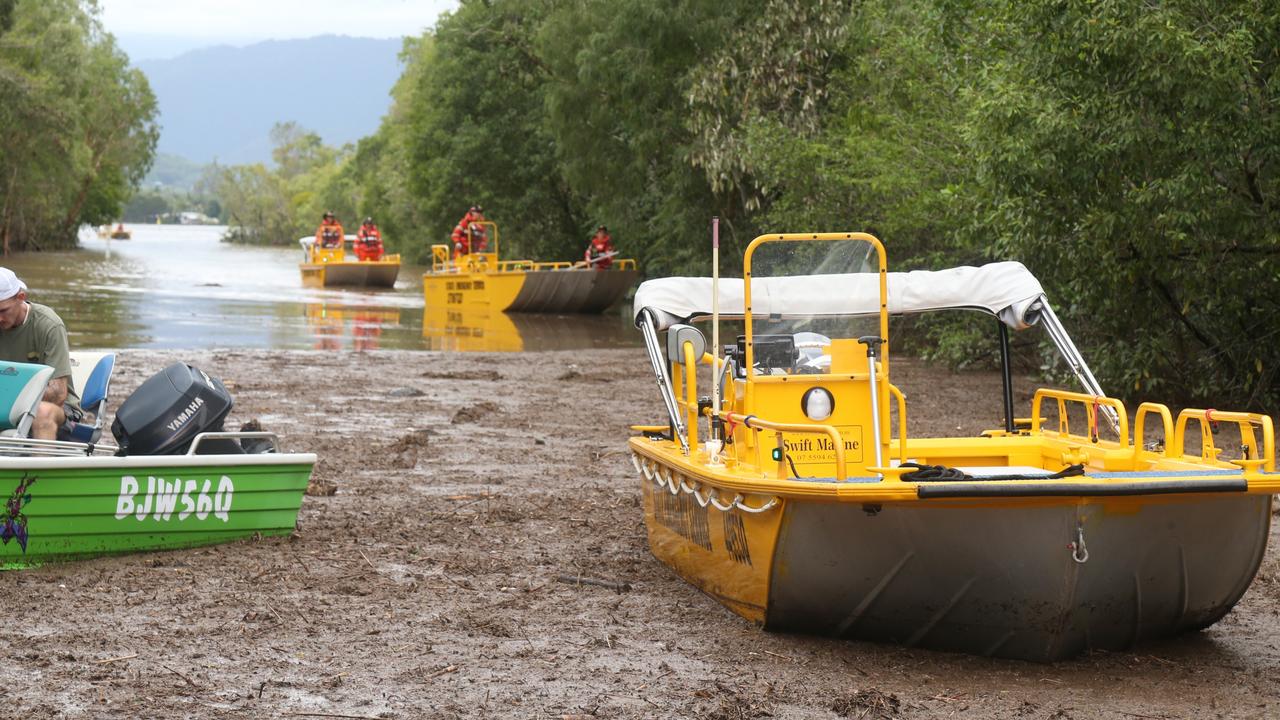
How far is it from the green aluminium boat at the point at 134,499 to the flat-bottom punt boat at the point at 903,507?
2.27m

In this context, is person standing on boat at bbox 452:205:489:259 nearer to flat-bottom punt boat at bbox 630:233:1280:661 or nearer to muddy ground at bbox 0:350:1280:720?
muddy ground at bbox 0:350:1280:720

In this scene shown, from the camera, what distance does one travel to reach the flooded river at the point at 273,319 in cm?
2681

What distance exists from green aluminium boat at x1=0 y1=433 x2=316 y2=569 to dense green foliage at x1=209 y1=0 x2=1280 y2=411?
26.7ft

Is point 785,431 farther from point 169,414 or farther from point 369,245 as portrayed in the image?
point 369,245

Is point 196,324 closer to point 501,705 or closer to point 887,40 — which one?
point 887,40

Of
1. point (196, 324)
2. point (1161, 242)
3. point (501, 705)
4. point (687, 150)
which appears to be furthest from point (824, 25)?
point (501, 705)

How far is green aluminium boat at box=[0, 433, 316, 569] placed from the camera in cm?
787

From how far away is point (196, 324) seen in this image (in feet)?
99.9

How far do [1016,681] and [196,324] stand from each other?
2622 centimetres

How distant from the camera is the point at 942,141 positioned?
21969 millimetres

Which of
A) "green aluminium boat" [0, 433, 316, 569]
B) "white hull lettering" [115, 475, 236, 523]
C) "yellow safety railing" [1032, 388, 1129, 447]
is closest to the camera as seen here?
"yellow safety railing" [1032, 388, 1129, 447]

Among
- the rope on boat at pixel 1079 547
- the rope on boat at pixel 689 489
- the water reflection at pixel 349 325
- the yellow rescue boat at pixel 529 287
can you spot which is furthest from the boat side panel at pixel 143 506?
the yellow rescue boat at pixel 529 287

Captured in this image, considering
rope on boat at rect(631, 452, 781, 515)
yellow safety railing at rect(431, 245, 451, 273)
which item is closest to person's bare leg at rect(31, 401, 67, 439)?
rope on boat at rect(631, 452, 781, 515)

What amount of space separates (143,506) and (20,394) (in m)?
0.92
